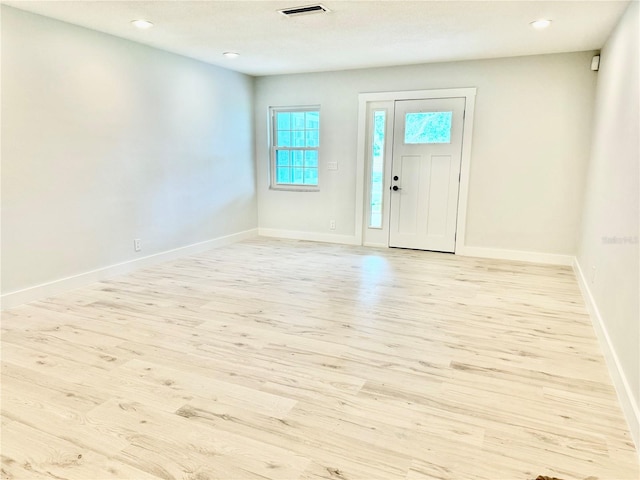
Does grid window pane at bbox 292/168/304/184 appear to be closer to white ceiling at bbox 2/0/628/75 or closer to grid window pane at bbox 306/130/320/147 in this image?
grid window pane at bbox 306/130/320/147

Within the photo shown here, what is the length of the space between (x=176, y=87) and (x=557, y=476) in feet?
16.4

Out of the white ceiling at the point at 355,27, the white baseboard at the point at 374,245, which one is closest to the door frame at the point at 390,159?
the white baseboard at the point at 374,245

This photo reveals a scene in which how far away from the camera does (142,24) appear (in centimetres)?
372

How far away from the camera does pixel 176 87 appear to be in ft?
16.2

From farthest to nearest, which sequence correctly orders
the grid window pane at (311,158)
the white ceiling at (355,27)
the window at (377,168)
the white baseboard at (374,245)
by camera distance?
the grid window pane at (311,158) → the white baseboard at (374,245) → the window at (377,168) → the white ceiling at (355,27)

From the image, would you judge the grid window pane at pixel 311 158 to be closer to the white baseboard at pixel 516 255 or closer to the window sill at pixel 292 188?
the window sill at pixel 292 188

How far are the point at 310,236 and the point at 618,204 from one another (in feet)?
13.7

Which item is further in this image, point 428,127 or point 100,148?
point 428,127

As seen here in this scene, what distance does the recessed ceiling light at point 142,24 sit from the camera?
3.64 m

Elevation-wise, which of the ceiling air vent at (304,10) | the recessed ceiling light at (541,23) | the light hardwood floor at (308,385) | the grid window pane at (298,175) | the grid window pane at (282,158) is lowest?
the light hardwood floor at (308,385)

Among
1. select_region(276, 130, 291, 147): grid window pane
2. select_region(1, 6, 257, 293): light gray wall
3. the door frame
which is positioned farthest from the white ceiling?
select_region(276, 130, 291, 147): grid window pane

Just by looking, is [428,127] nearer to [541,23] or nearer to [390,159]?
[390,159]

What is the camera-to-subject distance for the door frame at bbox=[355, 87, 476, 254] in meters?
5.15

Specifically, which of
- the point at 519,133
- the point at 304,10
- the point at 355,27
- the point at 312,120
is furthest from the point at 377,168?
the point at 304,10
